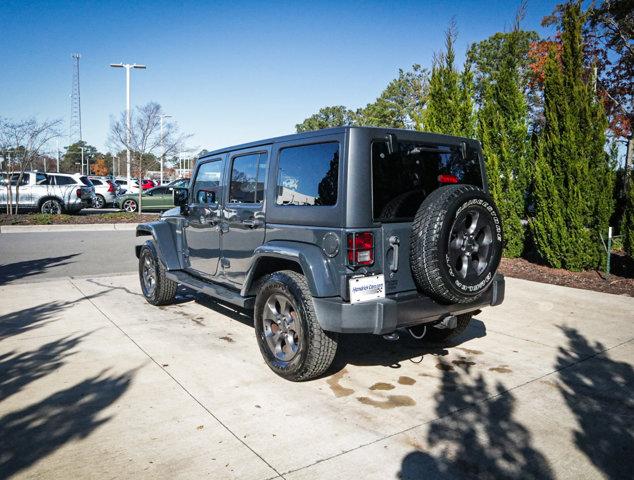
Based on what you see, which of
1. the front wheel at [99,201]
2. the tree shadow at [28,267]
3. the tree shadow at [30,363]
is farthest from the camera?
the front wheel at [99,201]

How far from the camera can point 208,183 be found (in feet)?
17.9

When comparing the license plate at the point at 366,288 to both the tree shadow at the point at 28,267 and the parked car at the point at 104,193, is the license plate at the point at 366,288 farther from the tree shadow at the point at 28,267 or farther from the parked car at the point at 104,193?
the parked car at the point at 104,193

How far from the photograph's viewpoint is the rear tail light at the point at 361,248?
11.2ft

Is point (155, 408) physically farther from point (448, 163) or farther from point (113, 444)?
point (448, 163)

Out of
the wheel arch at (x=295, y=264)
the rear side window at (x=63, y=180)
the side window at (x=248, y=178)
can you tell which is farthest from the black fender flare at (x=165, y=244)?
the rear side window at (x=63, y=180)

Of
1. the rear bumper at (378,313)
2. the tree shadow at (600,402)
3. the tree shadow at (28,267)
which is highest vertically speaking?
the rear bumper at (378,313)

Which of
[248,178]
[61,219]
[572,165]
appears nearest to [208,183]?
[248,178]

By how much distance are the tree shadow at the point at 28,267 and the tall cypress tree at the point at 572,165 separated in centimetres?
924

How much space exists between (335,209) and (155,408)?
6.30ft

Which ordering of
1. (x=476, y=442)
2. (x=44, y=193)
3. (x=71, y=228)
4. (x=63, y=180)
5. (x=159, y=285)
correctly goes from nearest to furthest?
(x=476, y=442) → (x=159, y=285) → (x=71, y=228) → (x=44, y=193) → (x=63, y=180)

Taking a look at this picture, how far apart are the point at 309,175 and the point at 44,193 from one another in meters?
18.5

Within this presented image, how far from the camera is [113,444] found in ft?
9.57

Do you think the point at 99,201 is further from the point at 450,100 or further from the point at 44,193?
the point at 450,100

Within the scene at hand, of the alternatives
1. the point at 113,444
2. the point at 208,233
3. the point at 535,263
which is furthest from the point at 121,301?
the point at 535,263
